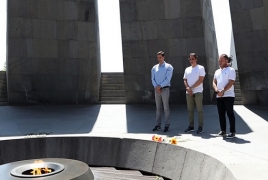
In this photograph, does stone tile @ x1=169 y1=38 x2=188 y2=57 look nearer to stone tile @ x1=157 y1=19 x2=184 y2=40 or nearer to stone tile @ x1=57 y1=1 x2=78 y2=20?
stone tile @ x1=157 y1=19 x2=184 y2=40

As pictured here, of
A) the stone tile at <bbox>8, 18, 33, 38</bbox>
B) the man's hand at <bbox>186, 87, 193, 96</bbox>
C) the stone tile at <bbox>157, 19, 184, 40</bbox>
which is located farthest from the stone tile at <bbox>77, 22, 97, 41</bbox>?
the man's hand at <bbox>186, 87, 193, 96</bbox>

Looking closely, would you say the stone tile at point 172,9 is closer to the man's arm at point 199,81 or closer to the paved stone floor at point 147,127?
the paved stone floor at point 147,127

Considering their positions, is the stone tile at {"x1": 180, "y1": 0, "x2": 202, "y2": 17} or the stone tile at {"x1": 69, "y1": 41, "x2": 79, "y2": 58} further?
the stone tile at {"x1": 69, "y1": 41, "x2": 79, "y2": 58}

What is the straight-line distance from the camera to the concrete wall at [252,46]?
362 inches

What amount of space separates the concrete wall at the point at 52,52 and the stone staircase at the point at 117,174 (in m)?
6.05

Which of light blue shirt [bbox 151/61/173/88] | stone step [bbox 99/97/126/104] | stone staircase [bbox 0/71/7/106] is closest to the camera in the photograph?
light blue shirt [bbox 151/61/173/88]

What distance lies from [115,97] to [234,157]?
7.89 m

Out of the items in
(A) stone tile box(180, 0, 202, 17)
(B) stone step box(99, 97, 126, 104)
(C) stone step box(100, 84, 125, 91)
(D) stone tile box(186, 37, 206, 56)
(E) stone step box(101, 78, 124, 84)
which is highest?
(A) stone tile box(180, 0, 202, 17)

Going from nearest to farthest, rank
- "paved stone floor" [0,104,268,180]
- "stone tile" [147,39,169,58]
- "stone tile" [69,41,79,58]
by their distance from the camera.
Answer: "paved stone floor" [0,104,268,180], "stone tile" [147,39,169,58], "stone tile" [69,41,79,58]

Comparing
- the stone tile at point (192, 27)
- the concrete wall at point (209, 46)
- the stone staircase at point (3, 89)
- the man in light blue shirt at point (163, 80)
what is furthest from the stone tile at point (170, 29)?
the stone staircase at point (3, 89)

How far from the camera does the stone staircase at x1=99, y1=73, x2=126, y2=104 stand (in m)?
11.3

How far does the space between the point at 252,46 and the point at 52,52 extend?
747 cm

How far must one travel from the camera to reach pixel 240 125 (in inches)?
261

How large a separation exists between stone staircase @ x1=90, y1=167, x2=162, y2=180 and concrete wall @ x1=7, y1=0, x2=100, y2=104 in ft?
19.9
